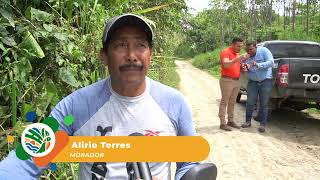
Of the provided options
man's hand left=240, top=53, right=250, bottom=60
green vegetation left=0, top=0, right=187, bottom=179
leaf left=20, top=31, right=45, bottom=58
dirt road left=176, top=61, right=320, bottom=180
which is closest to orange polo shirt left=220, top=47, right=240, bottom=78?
man's hand left=240, top=53, right=250, bottom=60

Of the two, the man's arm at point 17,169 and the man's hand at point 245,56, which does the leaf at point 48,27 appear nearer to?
the man's arm at point 17,169

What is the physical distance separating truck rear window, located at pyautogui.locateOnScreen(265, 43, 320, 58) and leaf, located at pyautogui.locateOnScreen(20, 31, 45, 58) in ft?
24.2

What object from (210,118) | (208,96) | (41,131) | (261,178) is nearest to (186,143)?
(41,131)

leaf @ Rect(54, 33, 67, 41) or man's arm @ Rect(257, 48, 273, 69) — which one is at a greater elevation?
leaf @ Rect(54, 33, 67, 41)

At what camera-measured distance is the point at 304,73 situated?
7.53m

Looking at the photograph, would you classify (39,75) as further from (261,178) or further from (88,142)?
(261,178)

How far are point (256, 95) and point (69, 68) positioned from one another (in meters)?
5.17

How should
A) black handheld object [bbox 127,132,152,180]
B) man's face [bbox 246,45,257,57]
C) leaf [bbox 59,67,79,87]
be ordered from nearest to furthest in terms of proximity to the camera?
1. black handheld object [bbox 127,132,152,180]
2. leaf [bbox 59,67,79,87]
3. man's face [bbox 246,45,257,57]

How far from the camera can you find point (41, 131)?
3.50 ft

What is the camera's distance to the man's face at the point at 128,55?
1385 mm

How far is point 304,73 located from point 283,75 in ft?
1.18

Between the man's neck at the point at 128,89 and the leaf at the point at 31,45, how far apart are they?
1591mm

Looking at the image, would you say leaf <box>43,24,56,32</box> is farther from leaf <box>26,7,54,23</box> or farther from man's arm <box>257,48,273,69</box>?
man's arm <box>257,48,273,69</box>

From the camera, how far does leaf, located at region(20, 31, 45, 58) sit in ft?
9.78
